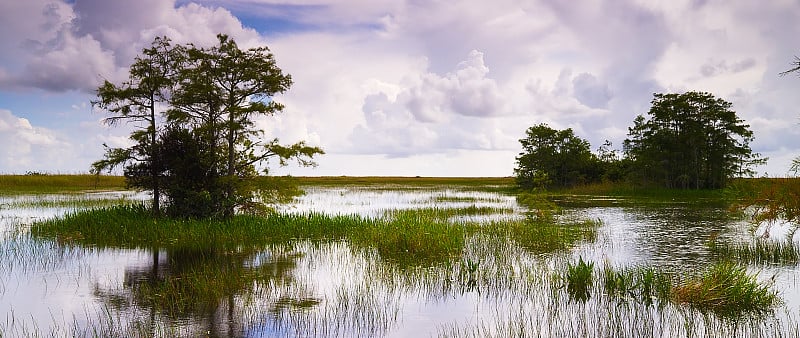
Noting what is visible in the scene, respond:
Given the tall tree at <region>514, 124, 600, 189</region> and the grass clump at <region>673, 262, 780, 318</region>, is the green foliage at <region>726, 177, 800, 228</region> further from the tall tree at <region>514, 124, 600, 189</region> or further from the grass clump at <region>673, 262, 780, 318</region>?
the tall tree at <region>514, 124, 600, 189</region>

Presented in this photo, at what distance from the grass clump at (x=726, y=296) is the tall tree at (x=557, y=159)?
51.9m

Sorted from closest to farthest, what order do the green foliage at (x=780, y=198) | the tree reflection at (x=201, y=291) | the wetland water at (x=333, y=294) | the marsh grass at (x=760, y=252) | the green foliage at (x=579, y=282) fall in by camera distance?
the wetland water at (x=333, y=294)
the tree reflection at (x=201, y=291)
the green foliage at (x=579, y=282)
the marsh grass at (x=760, y=252)
the green foliage at (x=780, y=198)

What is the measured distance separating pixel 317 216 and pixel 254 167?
4240 mm

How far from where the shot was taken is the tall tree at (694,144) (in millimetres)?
53031

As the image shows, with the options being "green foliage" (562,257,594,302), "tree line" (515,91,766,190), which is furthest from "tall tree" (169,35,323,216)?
"tree line" (515,91,766,190)

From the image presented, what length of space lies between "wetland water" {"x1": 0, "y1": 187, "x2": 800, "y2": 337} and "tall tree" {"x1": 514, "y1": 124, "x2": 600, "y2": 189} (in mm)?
43587

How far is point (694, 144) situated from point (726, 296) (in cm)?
4616

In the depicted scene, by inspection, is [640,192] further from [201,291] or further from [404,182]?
[404,182]

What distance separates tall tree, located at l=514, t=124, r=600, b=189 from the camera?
208 ft

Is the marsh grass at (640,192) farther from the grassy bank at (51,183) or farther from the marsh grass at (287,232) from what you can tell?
the grassy bank at (51,183)

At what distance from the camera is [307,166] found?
26141mm

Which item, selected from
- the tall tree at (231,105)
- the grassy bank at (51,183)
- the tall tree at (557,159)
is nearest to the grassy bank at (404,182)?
the tall tree at (557,159)

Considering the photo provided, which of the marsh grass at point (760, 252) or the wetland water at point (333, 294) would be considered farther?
the marsh grass at point (760, 252)

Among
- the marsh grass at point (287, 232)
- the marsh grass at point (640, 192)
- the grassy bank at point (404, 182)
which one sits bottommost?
the marsh grass at point (287, 232)
